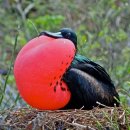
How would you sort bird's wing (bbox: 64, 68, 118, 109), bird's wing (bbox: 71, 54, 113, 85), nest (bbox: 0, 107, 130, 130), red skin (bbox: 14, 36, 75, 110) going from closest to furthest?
nest (bbox: 0, 107, 130, 130) → red skin (bbox: 14, 36, 75, 110) → bird's wing (bbox: 64, 68, 118, 109) → bird's wing (bbox: 71, 54, 113, 85)

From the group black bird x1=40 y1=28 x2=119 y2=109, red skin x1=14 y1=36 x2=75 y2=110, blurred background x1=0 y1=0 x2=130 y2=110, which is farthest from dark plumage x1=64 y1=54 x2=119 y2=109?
blurred background x1=0 y1=0 x2=130 y2=110

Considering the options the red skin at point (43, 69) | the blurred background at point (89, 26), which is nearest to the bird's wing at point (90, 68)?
the red skin at point (43, 69)

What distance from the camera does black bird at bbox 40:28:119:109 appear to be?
3771 millimetres

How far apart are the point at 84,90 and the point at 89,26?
468cm

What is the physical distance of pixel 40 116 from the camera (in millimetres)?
3475

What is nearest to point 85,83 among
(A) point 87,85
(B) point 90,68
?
(A) point 87,85

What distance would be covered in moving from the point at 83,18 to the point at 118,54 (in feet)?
3.31

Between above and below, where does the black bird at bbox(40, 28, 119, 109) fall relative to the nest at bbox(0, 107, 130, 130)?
above

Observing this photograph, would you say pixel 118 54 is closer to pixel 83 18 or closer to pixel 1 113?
pixel 83 18

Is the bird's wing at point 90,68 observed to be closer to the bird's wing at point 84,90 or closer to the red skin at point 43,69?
the bird's wing at point 84,90

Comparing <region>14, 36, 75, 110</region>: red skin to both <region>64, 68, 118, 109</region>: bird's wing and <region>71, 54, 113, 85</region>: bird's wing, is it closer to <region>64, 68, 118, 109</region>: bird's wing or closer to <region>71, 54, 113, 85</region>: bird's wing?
<region>64, 68, 118, 109</region>: bird's wing

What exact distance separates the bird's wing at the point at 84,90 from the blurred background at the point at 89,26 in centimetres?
145

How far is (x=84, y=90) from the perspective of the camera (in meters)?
3.83

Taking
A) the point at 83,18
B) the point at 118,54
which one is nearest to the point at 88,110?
the point at 118,54
